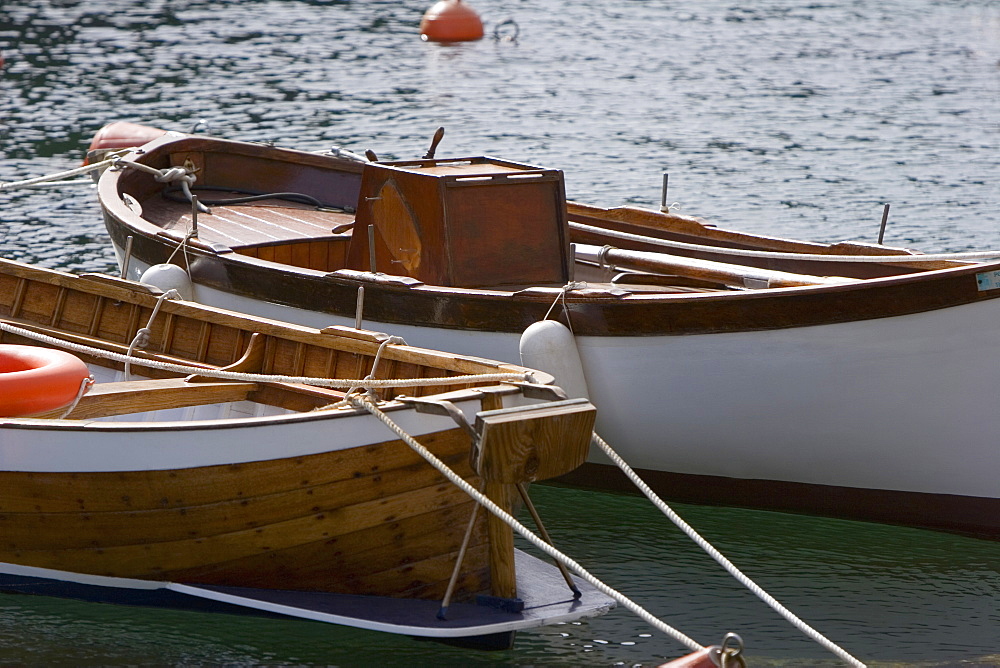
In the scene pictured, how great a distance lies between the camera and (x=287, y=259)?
890 centimetres

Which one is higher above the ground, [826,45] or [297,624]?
[826,45]

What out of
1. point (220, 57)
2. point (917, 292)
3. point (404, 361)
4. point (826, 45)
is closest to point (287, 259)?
point (404, 361)

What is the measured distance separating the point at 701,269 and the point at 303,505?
305 centimetres

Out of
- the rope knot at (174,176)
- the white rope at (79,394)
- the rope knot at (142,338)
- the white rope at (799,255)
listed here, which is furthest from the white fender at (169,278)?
the white rope at (799,255)

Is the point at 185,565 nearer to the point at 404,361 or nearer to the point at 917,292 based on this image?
the point at 404,361

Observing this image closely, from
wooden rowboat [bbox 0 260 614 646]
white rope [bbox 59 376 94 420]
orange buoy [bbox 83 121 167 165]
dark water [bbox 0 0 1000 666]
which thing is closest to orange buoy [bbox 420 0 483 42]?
dark water [bbox 0 0 1000 666]

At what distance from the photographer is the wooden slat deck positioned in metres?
9.13

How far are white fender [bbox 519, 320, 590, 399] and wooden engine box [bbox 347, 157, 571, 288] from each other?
2.76ft

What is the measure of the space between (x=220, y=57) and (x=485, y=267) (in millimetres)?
19507

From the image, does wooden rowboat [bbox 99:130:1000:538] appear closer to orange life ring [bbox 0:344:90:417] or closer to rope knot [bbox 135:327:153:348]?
rope knot [bbox 135:327:153:348]

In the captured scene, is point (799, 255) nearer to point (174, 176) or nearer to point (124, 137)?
point (174, 176)

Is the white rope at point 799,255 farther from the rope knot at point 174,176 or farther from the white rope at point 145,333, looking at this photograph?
the rope knot at point 174,176

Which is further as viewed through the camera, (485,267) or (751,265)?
(751,265)

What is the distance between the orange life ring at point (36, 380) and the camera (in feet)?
18.2
